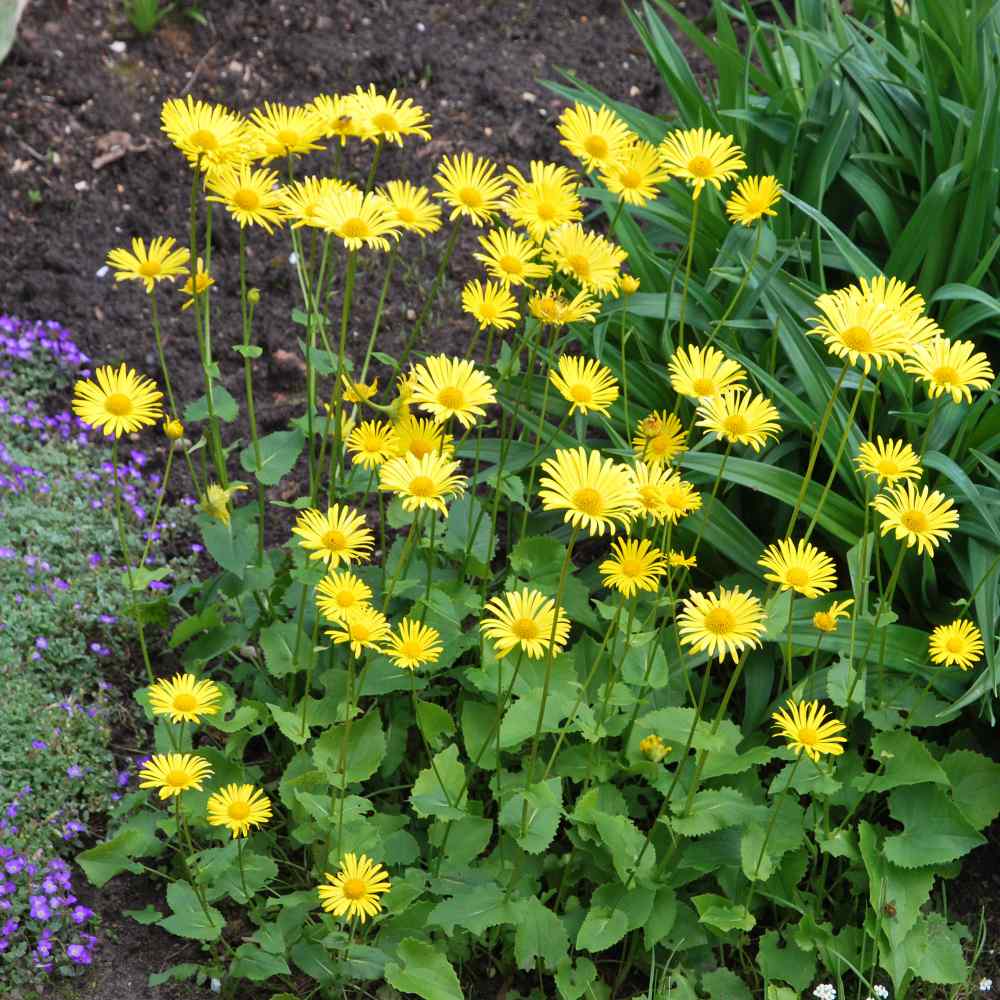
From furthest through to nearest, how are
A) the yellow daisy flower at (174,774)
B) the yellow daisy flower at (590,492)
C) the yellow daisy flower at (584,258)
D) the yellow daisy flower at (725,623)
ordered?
the yellow daisy flower at (584,258) → the yellow daisy flower at (174,774) → the yellow daisy flower at (725,623) → the yellow daisy flower at (590,492)

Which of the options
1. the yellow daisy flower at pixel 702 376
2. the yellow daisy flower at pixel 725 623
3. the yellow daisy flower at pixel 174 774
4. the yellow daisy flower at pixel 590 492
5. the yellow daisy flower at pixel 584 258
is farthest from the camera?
the yellow daisy flower at pixel 584 258

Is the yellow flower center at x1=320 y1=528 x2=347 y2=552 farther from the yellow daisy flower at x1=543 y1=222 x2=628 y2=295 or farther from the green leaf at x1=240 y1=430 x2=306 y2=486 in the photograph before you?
the yellow daisy flower at x1=543 y1=222 x2=628 y2=295

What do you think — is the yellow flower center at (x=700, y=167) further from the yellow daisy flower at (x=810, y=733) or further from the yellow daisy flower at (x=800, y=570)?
the yellow daisy flower at (x=810, y=733)

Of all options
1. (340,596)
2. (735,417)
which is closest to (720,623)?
(735,417)

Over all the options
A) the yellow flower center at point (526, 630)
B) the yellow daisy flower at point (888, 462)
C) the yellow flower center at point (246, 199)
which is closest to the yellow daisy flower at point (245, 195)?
the yellow flower center at point (246, 199)

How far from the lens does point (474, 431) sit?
3.44 meters

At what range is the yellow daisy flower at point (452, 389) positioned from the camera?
6.98 ft

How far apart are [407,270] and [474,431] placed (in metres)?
0.70

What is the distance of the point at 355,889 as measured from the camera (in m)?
2.08

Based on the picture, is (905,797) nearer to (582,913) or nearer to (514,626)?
(582,913)

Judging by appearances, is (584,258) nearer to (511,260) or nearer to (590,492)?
(511,260)

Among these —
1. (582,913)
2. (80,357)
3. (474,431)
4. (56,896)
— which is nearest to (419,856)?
(582,913)

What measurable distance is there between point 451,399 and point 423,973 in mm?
945

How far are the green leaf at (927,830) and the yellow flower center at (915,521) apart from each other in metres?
0.62
